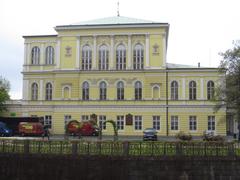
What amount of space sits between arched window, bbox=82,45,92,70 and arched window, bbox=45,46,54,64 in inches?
212

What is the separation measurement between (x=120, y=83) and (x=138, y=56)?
4.90 meters

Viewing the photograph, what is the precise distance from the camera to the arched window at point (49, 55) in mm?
67312

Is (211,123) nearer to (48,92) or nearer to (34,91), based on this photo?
(48,92)

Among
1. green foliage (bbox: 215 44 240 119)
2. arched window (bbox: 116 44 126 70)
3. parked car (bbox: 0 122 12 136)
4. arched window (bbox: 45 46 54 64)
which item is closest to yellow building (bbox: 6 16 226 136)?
arched window (bbox: 116 44 126 70)

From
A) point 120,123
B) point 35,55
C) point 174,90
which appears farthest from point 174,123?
point 35,55

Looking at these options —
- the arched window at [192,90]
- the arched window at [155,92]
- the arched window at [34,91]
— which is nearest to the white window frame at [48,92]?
the arched window at [34,91]

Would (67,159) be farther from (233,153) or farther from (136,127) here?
(136,127)

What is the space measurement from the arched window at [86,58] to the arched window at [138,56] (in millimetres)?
6795

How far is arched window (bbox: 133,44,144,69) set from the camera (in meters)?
64.1

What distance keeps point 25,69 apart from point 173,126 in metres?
24.9

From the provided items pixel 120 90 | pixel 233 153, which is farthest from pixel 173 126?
pixel 233 153

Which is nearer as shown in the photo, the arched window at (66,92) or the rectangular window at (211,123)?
the rectangular window at (211,123)

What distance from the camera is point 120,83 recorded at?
63.8m

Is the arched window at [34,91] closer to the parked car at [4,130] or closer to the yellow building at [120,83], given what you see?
the yellow building at [120,83]
